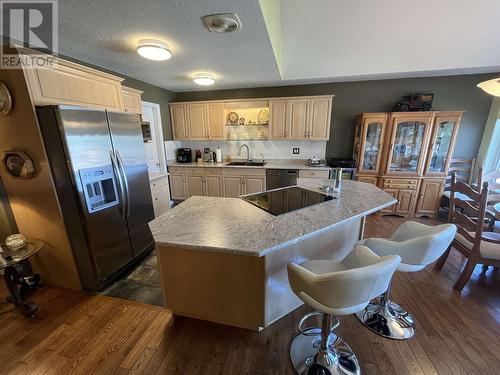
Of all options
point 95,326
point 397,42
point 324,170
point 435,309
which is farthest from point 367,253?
point 397,42

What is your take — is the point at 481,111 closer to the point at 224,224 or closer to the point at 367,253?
the point at 367,253

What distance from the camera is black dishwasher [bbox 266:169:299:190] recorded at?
3988 mm

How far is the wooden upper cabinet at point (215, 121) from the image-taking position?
4301 millimetres

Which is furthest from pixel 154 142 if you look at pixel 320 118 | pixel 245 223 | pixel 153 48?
pixel 245 223

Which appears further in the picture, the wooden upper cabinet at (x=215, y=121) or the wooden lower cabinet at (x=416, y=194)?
the wooden upper cabinet at (x=215, y=121)

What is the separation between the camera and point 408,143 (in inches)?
144

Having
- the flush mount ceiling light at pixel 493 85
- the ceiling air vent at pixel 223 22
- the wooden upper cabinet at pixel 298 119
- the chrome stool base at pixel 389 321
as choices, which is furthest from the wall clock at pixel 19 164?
the flush mount ceiling light at pixel 493 85

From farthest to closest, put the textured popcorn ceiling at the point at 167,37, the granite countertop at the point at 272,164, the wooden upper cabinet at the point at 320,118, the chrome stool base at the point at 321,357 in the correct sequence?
1. the granite countertop at the point at 272,164
2. the wooden upper cabinet at the point at 320,118
3. the textured popcorn ceiling at the point at 167,37
4. the chrome stool base at the point at 321,357

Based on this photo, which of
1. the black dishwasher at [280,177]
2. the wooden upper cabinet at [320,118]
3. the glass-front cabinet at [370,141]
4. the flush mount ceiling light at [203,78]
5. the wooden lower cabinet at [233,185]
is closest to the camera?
the flush mount ceiling light at [203,78]

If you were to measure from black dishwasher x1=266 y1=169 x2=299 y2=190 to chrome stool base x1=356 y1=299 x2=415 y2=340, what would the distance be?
2.50 metres

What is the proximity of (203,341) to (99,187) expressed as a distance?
5.56ft

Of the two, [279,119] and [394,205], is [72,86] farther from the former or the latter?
[394,205]

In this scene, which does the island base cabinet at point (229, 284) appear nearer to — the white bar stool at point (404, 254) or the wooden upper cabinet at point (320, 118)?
the white bar stool at point (404, 254)

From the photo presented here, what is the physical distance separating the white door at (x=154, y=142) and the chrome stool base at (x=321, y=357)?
Answer: 3768mm
